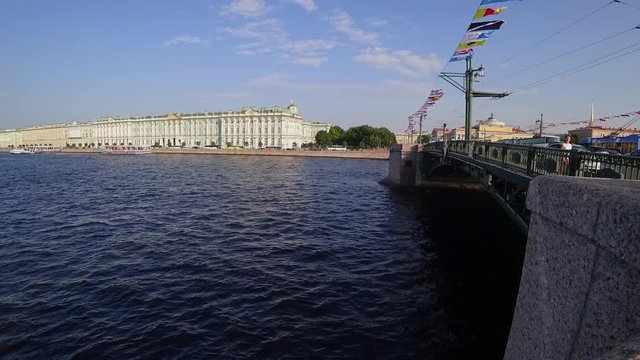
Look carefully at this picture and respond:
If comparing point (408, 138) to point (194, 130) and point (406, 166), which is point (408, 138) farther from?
point (194, 130)

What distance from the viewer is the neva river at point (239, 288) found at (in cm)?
759

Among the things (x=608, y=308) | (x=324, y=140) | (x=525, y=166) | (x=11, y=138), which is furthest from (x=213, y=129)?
(x=608, y=308)

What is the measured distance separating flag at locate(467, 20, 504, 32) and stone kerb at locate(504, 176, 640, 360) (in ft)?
36.0

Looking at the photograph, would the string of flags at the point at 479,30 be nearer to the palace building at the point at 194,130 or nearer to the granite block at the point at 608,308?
the granite block at the point at 608,308

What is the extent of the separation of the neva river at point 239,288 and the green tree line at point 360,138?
316 ft

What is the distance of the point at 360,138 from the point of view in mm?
119000

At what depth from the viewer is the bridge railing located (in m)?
5.40

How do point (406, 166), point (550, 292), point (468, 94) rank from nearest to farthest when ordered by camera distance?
1. point (550, 292)
2. point (468, 94)
3. point (406, 166)

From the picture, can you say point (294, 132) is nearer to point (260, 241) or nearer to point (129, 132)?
point (129, 132)

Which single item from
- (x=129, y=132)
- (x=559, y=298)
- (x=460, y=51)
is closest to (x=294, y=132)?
(x=129, y=132)

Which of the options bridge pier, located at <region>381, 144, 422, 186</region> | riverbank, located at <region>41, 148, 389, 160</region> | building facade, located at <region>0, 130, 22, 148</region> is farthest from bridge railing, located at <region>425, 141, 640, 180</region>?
building facade, located at <region>0, 130, 22, 148</region>

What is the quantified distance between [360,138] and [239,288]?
110923 millimetres

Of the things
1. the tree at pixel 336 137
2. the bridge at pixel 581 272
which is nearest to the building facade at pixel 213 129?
the tree at pixel 336 137

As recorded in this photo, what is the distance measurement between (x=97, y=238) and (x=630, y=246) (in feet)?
52.7
